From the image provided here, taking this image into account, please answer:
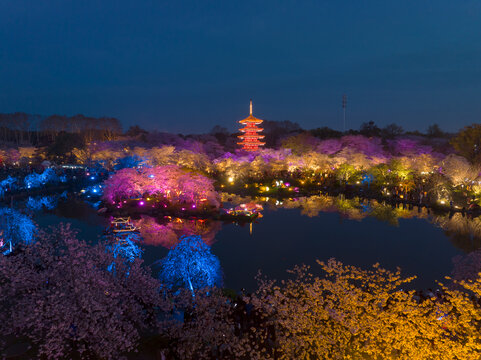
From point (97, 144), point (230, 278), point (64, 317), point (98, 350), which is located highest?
point (97, 144)

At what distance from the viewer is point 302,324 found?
936 centimetres

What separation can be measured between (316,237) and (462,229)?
12.4 m

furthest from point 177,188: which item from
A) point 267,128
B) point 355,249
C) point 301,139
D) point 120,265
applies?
point 267,128

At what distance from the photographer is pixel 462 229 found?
25.5 metres

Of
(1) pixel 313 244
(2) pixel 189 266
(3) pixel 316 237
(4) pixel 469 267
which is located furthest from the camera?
(3) pixel 316 237

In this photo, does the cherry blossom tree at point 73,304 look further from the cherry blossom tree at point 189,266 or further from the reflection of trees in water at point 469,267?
the reflection of trees in water at point 469,267

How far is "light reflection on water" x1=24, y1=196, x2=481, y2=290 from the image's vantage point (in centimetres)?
1866

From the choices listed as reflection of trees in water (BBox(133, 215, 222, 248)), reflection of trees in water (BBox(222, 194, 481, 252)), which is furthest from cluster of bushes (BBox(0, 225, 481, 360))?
reflection of trees in water (BBox(222, 194, 481, 252))

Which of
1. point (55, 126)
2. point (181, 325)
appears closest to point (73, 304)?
point (181, 325)

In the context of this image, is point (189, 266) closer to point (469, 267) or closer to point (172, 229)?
point (469, 267)

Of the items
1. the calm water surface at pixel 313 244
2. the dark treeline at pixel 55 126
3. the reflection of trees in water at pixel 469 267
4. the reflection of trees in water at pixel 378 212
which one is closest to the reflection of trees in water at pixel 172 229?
the calm water surface at pixel 313 244

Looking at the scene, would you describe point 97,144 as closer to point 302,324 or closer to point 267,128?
point 302,324

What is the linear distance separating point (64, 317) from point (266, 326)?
644 cm

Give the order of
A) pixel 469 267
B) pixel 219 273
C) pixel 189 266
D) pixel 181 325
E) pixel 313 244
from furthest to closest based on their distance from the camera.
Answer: pixel 313 244, pixel 219 273, pixel 189 266, pixel 469 267, pixel 181 325
